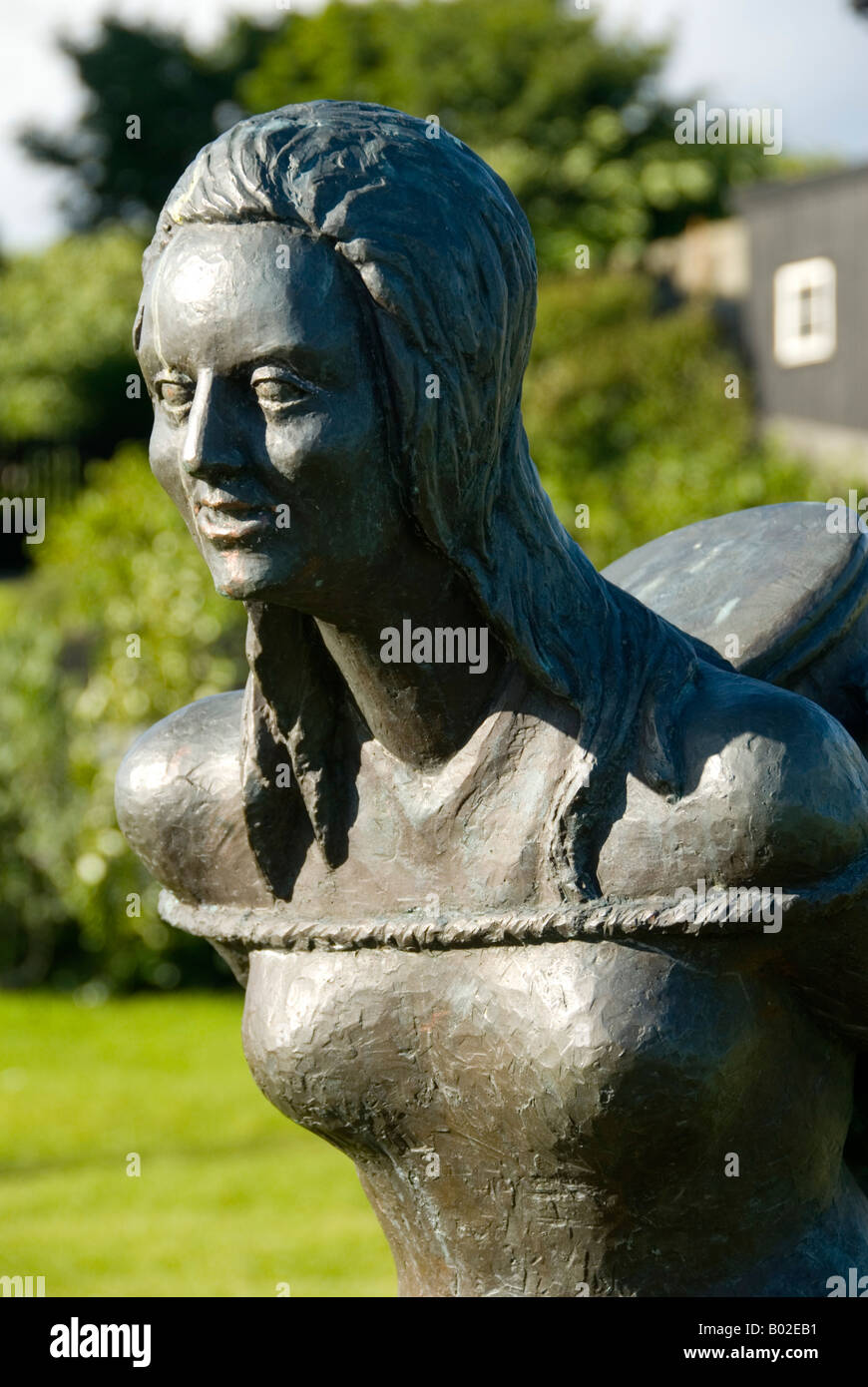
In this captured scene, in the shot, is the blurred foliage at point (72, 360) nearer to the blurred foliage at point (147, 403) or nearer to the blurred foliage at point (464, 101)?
the blurred foliage at point (147, 403)

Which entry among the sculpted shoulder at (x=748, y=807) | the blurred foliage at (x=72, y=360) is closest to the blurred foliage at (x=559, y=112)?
the blurred foliage at (x=72, y=360)

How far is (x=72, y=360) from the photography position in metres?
25.4

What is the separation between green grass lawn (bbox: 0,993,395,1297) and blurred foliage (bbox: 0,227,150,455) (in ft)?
56.0

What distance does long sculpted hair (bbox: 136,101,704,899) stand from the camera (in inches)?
71.1

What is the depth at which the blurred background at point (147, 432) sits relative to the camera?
7.07 m

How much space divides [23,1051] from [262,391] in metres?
7.79

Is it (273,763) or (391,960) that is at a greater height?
(273,763)

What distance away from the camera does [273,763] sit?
2166 millimetres

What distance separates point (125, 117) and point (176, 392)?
29.4 metres

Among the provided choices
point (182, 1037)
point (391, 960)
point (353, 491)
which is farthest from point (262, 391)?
point (182, 1037)

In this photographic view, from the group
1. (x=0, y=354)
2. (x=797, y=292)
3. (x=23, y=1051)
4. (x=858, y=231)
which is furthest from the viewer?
(x=0, y=354)

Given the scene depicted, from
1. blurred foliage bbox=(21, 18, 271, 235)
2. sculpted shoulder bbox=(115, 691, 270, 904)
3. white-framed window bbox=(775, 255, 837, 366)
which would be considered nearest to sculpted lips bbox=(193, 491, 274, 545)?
sculpted shoulder bbox=(115, 691, 270, 904)

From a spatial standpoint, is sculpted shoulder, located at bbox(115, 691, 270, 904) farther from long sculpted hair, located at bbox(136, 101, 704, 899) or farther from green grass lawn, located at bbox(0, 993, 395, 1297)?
green grass lawn, located at bbox(0, 993, 395, 1297)
